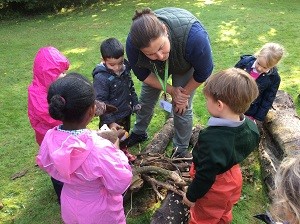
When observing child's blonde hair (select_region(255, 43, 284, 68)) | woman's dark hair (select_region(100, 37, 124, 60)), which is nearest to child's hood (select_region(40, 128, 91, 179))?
woman's dark hair (select_region(100, 37, 124, 60))

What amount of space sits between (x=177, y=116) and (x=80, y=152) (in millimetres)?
1659

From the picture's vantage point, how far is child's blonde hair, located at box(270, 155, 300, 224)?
62.1 inches

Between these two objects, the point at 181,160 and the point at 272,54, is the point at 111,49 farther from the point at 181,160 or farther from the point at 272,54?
the point at 272,54

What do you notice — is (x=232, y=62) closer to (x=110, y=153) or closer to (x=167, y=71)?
(x=167, y=71)

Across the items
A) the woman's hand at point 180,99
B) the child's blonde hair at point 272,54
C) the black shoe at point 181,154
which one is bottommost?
the black shoe at point 181,154

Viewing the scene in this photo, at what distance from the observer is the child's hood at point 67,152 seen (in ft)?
6.49

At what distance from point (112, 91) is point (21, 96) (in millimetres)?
2858

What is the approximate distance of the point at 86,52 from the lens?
24.6 ft

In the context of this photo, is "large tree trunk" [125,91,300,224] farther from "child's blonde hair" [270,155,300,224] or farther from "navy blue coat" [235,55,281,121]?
"child's blonde hair" [270,155,300,224]

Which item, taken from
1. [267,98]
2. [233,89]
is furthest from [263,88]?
[233,89]

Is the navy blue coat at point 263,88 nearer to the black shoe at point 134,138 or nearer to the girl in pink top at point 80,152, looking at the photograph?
the black shoe at point 134,138

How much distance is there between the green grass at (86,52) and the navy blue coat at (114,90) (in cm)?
89

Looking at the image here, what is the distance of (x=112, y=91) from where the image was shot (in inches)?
133

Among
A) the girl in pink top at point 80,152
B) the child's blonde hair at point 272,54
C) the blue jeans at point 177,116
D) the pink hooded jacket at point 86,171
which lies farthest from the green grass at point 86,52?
the child's blonde hair at point 272,54
